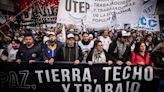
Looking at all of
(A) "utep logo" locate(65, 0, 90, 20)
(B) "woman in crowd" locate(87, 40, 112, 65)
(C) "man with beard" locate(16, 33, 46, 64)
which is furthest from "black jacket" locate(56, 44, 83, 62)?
(A) "utep logo" locate(65, 0, 90, 20)

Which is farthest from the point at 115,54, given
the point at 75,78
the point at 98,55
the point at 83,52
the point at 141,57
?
the point at 75,78

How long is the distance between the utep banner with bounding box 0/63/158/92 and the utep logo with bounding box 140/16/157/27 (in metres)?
2.79

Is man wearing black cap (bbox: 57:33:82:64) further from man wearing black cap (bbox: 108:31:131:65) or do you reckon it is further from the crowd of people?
man wearing black cap (bbox: 108:31:131:65)

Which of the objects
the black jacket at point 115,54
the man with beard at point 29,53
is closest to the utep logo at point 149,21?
the black jacket at point 115,54

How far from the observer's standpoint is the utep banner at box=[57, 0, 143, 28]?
341 inches

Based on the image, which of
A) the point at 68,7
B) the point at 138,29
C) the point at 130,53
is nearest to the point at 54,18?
the point at 68,7

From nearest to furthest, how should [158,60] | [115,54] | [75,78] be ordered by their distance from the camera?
[75,78] < [158,60] < [115,54]

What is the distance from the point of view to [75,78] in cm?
745

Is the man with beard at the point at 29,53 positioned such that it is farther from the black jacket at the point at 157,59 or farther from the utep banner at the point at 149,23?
the utep banner at the point at 149,23

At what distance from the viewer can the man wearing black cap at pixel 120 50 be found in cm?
770

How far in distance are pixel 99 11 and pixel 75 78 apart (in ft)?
6.80

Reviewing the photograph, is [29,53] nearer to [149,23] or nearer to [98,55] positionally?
[98,55]

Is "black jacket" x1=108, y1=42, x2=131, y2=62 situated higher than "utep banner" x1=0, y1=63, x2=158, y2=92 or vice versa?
"black jacket" x1=108, y1=42, x2=131, y2=62

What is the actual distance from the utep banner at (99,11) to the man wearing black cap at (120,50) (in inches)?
15.7
